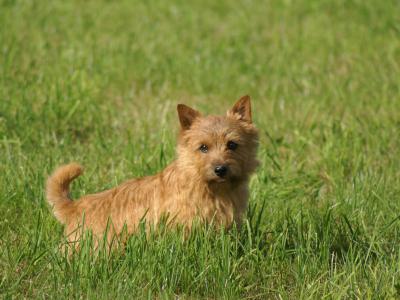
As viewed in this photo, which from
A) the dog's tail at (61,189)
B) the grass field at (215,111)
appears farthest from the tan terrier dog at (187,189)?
the grass field at (215,111)

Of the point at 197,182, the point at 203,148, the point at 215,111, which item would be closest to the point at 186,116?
the point at 203,148

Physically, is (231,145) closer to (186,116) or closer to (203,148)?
(203,148)

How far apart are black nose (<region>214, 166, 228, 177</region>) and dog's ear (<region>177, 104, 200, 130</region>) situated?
495 millimetres

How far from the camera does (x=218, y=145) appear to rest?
5477 millimetres

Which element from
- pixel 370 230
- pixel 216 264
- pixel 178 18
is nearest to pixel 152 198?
pixel 216 264

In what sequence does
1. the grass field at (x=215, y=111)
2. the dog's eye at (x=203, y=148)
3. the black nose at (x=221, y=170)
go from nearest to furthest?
1. the grass field at (x=215, y=111)
2. the black nose at (x=221, y=170)
3. the dog's eye at (x=203, y=148)

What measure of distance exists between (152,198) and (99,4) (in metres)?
7.03

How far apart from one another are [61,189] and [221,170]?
1151 millimetres

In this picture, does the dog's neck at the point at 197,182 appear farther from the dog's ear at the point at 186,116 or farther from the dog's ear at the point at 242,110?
the dog's ear at the point at 242,110

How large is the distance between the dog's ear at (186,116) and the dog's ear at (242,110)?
25 cm

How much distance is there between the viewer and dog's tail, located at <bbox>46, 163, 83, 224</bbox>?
5.62 meters

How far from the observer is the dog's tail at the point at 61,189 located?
18.5ft

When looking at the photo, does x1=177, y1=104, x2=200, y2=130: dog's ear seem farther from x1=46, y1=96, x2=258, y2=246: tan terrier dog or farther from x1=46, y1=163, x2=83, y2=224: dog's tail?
x1=46, y1=163, x2=83, y2=224: dog's tail

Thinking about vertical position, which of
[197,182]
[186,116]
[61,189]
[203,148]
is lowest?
[61,189]
